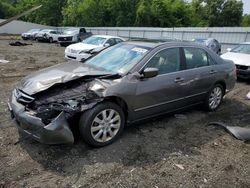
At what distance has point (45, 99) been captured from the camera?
390 centimetres

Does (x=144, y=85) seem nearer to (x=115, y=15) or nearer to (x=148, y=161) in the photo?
(x=148, y=161)

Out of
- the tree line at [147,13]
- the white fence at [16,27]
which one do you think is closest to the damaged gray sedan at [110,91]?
the tree line at [147,13]

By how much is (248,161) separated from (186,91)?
175 centimetres

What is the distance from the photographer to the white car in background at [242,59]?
31.4ft

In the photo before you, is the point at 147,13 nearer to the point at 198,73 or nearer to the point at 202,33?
the point at 202,33

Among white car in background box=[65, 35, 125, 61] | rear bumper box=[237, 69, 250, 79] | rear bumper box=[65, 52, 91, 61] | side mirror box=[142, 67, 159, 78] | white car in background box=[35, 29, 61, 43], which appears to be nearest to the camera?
side mirror box=[142, 67, 159, 78]

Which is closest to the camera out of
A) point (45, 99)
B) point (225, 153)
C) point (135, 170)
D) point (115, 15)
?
point (135, 170)

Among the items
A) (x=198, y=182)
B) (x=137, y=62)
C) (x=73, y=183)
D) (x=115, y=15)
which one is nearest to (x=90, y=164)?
(x=73, y=183)

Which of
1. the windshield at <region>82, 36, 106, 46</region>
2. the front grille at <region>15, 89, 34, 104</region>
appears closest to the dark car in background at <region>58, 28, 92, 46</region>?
the windshield at <region>82, 36, 106, 46</region>

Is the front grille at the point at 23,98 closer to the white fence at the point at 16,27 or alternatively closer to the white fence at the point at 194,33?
the white fence at the point at 194,33

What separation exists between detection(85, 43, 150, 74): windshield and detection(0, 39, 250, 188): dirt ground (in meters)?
1.14

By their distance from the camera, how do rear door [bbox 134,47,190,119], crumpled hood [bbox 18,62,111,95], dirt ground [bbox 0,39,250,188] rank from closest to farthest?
1. dirt ground [bbox 0,39,250,188]
2. crumpled hood [bbox 18,62,111,95]
3. rear door [bbox 134,47,190,119]

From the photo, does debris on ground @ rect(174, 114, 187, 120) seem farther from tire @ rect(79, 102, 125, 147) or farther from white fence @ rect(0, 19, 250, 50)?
white fence @ rect(0, 19, 250, 50)

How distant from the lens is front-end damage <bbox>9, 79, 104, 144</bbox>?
12.0ft
